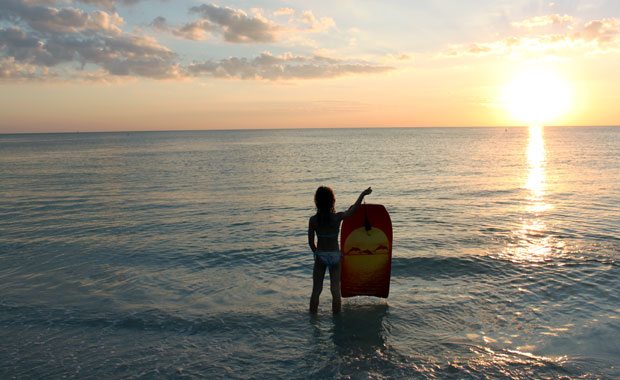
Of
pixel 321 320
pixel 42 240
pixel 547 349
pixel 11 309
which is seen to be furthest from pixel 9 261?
pixel 547 349

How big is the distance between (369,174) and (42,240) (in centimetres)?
2387

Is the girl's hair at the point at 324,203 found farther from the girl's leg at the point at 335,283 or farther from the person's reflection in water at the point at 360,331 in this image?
the person's reflection in water at the point at 360,331

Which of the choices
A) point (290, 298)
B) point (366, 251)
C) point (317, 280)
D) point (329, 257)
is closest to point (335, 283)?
point (317, 280)

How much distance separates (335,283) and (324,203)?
1479mm

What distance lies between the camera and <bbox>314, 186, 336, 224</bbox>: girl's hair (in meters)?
6.48

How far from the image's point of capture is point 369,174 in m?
32.5

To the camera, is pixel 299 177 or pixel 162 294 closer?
pixel 162 294

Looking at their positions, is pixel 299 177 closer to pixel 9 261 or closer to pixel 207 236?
pixel 207 236

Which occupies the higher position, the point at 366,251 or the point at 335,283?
the point at 366,251

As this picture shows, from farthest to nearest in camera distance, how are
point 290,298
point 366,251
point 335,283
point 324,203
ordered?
point 290,298 → point 366,251 → point 335,283 → point 324,203

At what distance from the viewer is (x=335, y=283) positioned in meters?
6.97

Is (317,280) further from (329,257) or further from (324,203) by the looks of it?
(324,203)

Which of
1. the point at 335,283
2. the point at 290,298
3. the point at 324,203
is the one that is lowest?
the point at 290,298

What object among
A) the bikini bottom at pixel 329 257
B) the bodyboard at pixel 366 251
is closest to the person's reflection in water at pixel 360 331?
the bodyboard at pixel 366 251
